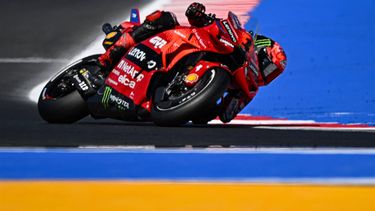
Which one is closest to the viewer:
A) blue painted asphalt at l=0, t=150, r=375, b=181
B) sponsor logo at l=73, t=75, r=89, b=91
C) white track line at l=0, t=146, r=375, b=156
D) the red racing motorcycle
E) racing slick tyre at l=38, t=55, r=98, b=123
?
blue painted asphalt at l=0, t=150, r=375, b=181

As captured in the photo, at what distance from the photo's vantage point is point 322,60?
14.4 m

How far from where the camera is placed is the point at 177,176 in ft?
18.1

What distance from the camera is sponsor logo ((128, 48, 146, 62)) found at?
8.93m

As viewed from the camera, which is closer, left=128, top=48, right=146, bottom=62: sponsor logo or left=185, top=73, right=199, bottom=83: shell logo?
left=185, top=73, right=199, bottom=83: shell logo

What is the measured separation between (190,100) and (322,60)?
6.41 m

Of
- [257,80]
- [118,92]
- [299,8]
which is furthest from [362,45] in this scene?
[118,92]

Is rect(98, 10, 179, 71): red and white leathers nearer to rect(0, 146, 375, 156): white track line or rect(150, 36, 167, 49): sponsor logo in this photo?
rect(150, 36, 167, 49): sponsor logo

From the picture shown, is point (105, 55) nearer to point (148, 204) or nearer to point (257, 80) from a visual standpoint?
point (257, 80)

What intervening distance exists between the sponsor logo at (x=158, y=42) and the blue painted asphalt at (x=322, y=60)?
2.42m

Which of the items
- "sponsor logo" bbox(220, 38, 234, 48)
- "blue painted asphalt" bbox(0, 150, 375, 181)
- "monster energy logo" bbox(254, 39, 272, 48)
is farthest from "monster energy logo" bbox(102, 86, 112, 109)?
"blue painted asphalt" bbox(0, 150, 375, 181)

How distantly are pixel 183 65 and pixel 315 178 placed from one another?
3596 millimetres

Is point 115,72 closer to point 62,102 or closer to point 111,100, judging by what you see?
point 111,100

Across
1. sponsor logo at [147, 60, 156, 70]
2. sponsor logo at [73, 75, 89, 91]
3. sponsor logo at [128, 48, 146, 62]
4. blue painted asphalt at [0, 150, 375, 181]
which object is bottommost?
sponsor logo at [73, 75, 89, 91]

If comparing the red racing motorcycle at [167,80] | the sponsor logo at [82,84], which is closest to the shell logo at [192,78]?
the red racing motorcycle at [167,80]
